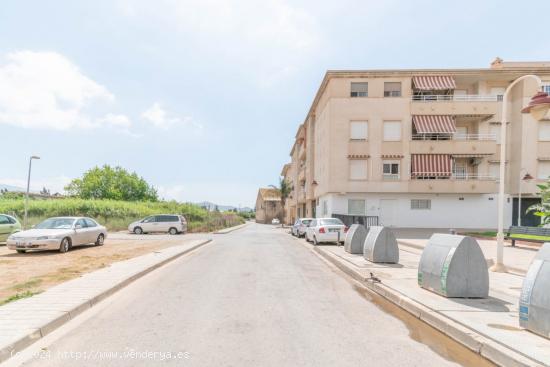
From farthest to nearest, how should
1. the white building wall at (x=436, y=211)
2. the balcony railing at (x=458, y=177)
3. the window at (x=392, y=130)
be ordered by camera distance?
the white building wall at (x=436, y=211) → the window at (x=392, y=130) → the balcony railing at (x=458, y=177)

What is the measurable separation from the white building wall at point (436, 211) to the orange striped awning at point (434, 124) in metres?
5.81

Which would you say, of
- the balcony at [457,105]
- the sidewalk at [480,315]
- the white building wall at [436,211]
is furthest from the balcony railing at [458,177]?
the sidewalk at [480,315]

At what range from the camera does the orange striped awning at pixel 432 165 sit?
2935cm

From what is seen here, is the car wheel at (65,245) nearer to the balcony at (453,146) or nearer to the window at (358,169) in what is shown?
the window at (358,169)

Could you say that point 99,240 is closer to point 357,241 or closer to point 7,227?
point 7,227

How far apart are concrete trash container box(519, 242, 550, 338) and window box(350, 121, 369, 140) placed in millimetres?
26421

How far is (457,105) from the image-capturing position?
96.3 feet

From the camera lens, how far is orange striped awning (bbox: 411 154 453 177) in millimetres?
29352

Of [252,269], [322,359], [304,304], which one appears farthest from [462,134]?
[322,359]

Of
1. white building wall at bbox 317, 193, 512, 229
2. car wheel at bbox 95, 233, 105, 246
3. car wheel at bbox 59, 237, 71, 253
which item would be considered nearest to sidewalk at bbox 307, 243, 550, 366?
car wheel at bbox 59, 237, 71, 253

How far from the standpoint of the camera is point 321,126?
35.5 m

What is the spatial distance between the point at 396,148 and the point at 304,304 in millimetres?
26454

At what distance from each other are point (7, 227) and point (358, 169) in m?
25.1

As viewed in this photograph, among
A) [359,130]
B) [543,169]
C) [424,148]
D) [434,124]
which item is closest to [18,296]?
[359,130]
